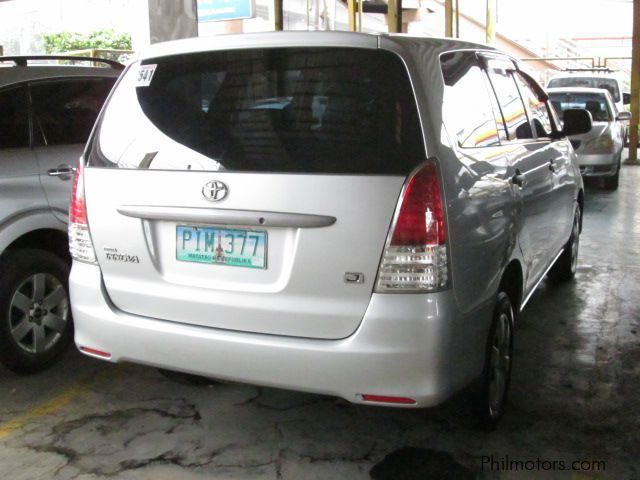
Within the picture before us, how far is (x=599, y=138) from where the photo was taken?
11.4 meters

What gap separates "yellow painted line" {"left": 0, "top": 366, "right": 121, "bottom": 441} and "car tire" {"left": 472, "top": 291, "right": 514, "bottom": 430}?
6.85 ft

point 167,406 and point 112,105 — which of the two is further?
point 167,406

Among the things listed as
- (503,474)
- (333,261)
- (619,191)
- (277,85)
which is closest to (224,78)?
(277,85)

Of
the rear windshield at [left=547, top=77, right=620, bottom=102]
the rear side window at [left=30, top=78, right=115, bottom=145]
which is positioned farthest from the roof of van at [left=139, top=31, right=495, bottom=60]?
the rear windshield at [left=547, top=77, right=620, bottom=102]

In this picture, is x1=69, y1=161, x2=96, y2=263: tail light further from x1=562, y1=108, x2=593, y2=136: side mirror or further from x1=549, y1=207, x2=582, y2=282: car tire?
x1=549, y1=207, x2=582, y2=282: car tire

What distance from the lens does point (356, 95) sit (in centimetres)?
292

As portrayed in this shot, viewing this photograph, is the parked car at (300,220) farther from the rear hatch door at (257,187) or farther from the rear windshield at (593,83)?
the rear windshield at (593,83)

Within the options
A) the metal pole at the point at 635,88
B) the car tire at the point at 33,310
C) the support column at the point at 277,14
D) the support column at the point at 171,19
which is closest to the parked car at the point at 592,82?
the metal pole at the point at 635,88

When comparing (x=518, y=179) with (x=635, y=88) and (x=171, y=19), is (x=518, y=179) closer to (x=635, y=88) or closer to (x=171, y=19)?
(x=171, y=19)

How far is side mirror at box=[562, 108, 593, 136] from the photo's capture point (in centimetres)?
523

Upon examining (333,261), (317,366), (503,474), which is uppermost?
(333,261)

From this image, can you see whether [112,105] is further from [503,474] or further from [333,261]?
[503,474]

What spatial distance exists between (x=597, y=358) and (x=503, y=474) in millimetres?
1636

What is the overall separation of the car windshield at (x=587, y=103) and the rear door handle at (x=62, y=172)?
30.1 feet
